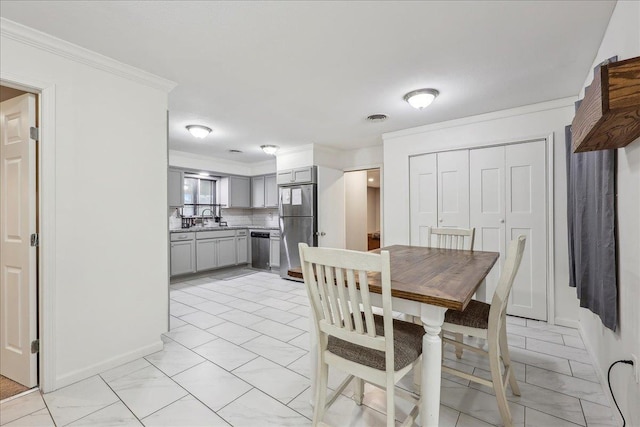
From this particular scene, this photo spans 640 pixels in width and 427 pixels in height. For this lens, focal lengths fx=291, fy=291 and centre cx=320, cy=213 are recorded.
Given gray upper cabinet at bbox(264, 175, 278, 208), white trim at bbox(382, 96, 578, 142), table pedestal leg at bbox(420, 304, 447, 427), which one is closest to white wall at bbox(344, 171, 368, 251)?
gray upper cabinet at bbox(264, 175, 278, 208)

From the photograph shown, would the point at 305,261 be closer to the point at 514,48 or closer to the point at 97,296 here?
the point at 97,296

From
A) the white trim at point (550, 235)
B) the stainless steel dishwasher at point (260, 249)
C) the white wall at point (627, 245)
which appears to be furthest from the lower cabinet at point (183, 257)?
the white wall at point (627, 245)

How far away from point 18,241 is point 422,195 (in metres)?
4.02

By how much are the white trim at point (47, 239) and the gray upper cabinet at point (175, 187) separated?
345 cm

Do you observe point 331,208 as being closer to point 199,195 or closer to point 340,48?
point 199,195

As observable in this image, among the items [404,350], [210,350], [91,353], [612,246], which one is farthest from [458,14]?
[91,353]

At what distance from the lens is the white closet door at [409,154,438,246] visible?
152 inches

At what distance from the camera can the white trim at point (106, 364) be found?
2025mm

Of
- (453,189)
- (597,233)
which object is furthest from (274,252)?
(597,233)

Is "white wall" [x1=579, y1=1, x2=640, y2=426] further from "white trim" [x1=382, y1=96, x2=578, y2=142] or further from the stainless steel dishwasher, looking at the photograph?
the stainless steel dishwasher

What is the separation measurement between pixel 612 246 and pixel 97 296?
3388 mm

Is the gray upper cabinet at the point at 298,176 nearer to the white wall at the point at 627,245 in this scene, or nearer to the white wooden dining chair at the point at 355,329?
the white wooden dining chair at the point at 355,329

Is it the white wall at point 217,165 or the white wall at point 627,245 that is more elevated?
the white wall at point 217,165

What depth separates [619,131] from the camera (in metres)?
1.27
